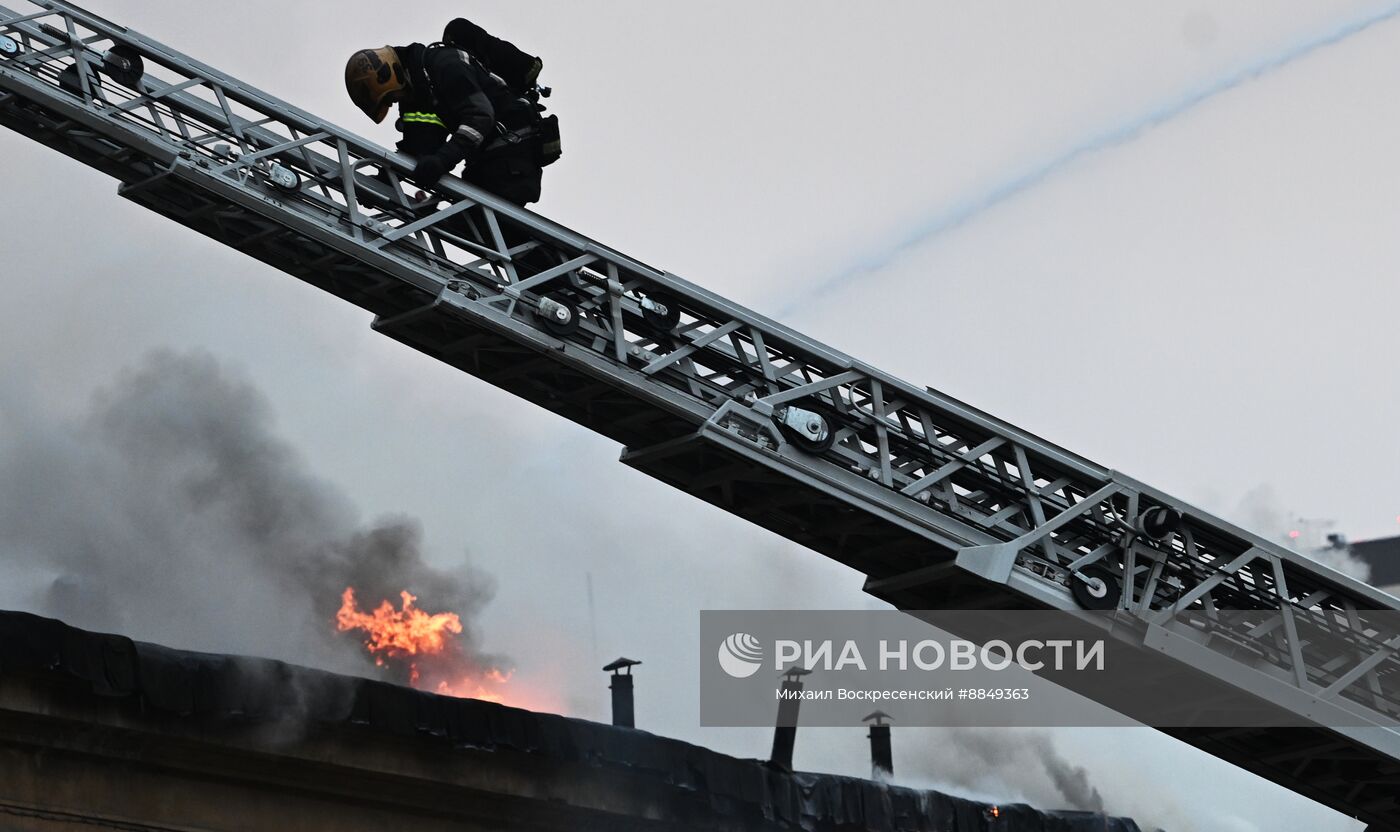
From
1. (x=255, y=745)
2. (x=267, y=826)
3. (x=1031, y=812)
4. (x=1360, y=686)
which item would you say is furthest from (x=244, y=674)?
(x=1031, y=812)

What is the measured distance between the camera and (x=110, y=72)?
1012cm

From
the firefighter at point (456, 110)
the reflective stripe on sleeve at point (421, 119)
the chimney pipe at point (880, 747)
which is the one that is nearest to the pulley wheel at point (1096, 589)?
the firefighter at point (456, 110)

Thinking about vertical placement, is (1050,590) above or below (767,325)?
below

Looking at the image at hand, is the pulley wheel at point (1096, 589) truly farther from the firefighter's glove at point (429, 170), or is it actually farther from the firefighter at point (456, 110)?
the firefighter's glove at point (429, 170)

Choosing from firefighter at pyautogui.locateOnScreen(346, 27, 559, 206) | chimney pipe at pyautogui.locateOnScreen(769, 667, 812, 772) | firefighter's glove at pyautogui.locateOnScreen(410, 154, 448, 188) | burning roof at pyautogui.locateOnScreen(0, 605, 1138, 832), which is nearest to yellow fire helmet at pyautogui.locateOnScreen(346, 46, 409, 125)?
firefighter at pyautogui.locateOnScreen(346, 27, 559, 206)

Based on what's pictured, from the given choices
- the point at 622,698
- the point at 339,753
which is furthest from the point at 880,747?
the point at 339,753

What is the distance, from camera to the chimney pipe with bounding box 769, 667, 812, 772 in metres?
15.6

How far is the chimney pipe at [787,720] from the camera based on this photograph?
1562 cm

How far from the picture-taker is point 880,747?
22656 millimetres

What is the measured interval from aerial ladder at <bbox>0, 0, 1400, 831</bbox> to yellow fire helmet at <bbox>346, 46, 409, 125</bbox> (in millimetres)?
453

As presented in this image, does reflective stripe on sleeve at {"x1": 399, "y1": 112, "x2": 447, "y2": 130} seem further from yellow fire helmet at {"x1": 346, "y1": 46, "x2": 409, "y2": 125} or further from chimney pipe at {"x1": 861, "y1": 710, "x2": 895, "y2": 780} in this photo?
chimney pipe at {"x1": 861, "y1": 710, "x2": 895, "y2": 780}

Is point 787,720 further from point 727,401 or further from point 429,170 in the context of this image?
point 429,170

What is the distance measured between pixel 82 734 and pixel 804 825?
6.35m

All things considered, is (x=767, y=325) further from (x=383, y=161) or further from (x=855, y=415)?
(x=383, y=161)
